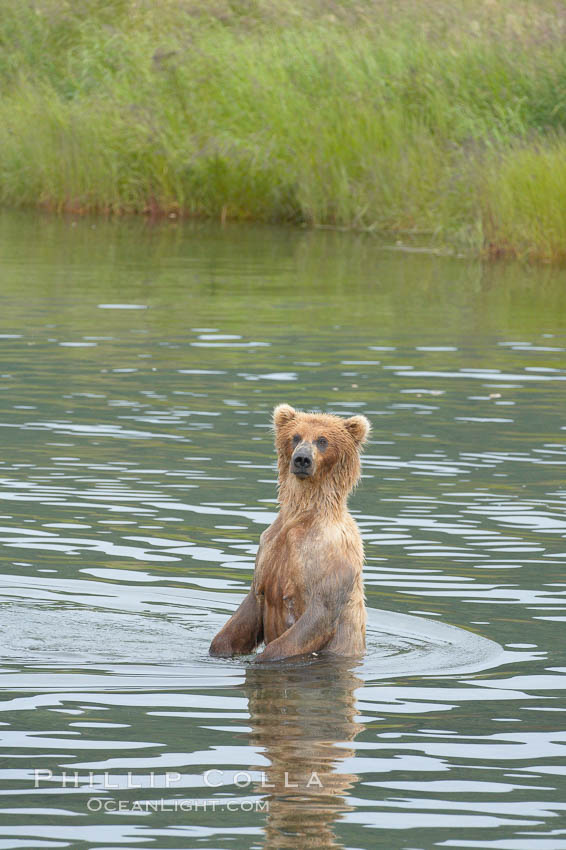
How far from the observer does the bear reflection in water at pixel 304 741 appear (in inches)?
202

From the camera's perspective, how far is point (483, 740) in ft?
20.0

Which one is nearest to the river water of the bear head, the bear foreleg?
the bear foreleg

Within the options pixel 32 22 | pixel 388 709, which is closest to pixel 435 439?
pixel 388 709

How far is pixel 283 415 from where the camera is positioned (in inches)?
294


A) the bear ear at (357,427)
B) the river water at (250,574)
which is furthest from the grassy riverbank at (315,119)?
the bear ear at (357,427)

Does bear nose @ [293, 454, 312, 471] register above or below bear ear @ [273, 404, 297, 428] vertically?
below

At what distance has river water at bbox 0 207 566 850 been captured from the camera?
17.6 ft

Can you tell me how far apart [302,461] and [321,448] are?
0.23 m

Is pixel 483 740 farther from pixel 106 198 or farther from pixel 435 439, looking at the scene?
pixel 106 198

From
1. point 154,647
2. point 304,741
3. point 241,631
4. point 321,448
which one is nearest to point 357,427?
point 321,448

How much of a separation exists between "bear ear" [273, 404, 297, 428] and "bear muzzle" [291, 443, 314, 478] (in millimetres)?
340

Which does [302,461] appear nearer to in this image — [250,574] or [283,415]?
[283,415]

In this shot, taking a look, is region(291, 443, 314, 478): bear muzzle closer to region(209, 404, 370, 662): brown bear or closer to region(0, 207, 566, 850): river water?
region(209, 404, 370, 662): brown bear

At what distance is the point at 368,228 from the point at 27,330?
10949mm
